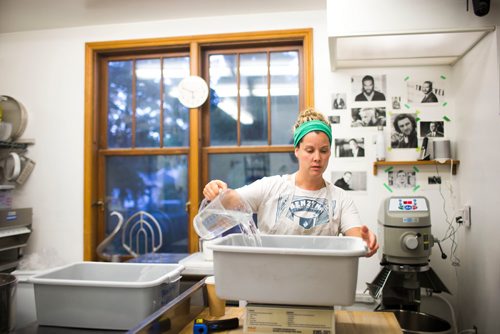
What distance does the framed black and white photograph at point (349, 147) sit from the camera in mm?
2652

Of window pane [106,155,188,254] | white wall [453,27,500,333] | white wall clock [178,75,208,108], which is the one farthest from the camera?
window pane [106,155,188,254]

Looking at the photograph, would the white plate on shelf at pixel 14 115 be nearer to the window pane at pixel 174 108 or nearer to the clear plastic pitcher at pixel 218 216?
the window pane at pixel 174 108

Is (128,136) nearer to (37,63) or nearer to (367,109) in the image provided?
(37,63)

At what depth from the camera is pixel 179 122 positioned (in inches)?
121

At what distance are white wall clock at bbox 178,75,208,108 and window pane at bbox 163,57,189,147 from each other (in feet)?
0.41

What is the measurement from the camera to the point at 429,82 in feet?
8.57

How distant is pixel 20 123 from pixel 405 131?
120 inches

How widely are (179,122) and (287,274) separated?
7.59ft

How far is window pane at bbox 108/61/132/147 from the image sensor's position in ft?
10.4

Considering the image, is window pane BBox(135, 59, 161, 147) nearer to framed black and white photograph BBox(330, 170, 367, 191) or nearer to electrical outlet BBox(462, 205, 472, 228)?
framed black and white photograph BBox(330, 170, 367, 191)

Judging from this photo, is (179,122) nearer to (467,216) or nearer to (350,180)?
(350,180)

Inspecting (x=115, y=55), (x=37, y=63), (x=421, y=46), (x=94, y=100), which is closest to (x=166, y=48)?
(x=115, y=55)

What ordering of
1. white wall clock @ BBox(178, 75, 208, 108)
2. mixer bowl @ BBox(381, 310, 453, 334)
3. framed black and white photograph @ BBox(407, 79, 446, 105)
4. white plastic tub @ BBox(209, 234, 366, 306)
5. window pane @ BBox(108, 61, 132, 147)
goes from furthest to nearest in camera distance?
1. window pane @ BBox(108, 61, 132, 147)
2. white wall clock @ BBox(178, 75, 208, 108)
3. framed black and white photograph @ BBox(407, 79, 446, 105)
4. mixer bowl @ BBox(381, 310, 453, 334)
5. white plastic tub @ BBox(209, 234, 366, 306)

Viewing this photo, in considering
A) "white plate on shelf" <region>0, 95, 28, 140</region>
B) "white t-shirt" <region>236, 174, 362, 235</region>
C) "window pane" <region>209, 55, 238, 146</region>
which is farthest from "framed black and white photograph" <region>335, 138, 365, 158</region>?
"white plate on shelf" <region>0, 95, 28, 140</region>
